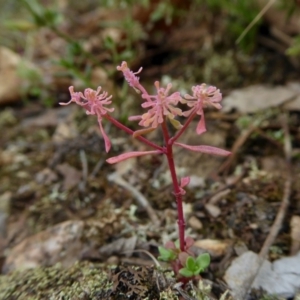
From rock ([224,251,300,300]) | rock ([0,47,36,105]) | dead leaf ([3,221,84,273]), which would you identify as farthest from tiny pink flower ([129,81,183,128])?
rock ([0,47,36,105])

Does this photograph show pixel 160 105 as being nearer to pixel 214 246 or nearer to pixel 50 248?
pixel 214 246

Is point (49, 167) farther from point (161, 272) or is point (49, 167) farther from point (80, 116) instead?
point (161, 272)

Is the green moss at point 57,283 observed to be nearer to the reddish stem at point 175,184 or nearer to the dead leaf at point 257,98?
the reddish stem at point 175,184

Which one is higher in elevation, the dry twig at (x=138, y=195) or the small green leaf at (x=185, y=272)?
the dry twig at (x=138, y=195)

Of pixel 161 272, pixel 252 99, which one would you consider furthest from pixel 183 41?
pixel 161 272

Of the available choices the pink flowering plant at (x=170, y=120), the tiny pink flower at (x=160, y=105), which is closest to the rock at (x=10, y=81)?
the pink flowering plant at (x=170, y=120)

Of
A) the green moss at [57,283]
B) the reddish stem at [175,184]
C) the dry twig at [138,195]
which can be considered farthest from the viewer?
the dry twig at [138,195]

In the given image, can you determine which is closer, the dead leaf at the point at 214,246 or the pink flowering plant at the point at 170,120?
the pink flowering plant at the point at 170,120
